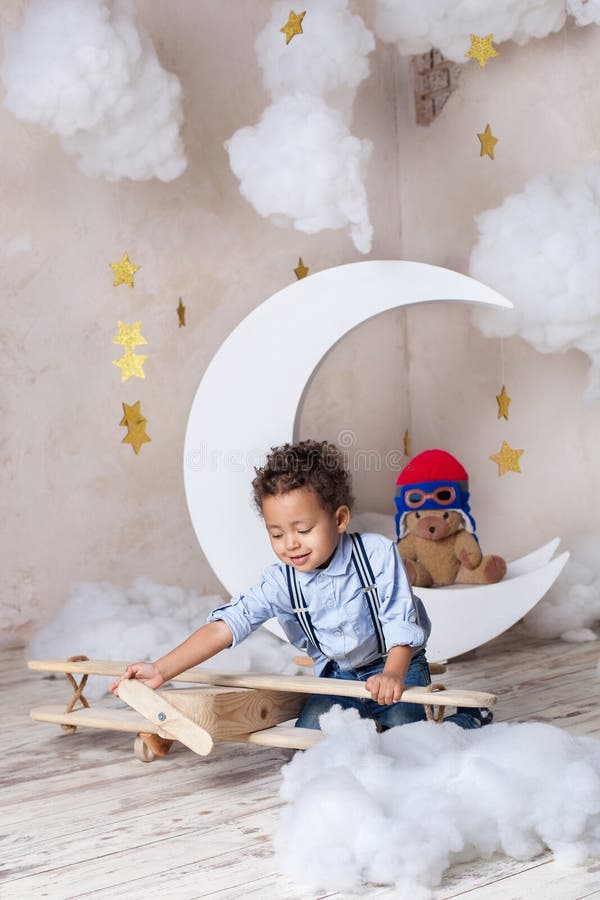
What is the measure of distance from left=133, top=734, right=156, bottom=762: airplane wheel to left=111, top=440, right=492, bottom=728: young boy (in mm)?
182

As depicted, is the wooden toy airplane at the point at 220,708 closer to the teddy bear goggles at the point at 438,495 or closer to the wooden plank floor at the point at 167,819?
the wooden plank floor at the point at 167,819

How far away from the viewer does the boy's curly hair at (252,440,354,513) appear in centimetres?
189

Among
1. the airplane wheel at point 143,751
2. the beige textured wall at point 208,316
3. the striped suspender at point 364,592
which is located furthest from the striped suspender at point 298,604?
the beige textured wall at point 208,316

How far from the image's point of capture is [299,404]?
264 centimetres

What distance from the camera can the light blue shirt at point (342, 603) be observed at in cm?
195

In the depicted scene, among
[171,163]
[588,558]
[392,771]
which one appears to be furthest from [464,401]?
[392,771]

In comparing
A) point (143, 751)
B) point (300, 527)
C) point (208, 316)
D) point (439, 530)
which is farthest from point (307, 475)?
point (208, 316)

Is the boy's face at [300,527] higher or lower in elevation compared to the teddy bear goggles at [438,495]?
lower

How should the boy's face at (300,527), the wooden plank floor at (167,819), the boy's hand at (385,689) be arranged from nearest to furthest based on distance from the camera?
the wooden plank floor at (167,819)
the boy's hand at (385,689)
the boy's face at (300,527)

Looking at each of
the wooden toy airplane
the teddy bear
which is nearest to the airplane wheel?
the wooden toy airplane

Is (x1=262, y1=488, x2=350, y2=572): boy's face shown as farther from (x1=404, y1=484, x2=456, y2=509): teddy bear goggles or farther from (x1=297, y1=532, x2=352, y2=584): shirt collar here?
(x1=404, y1=484, x2=456, y2=509): teddy bear goggles

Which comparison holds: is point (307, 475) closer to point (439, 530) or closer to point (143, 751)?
point (143, 751)

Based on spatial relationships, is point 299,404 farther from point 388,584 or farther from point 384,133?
point 384,133

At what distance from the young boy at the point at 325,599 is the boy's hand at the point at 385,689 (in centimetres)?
8
